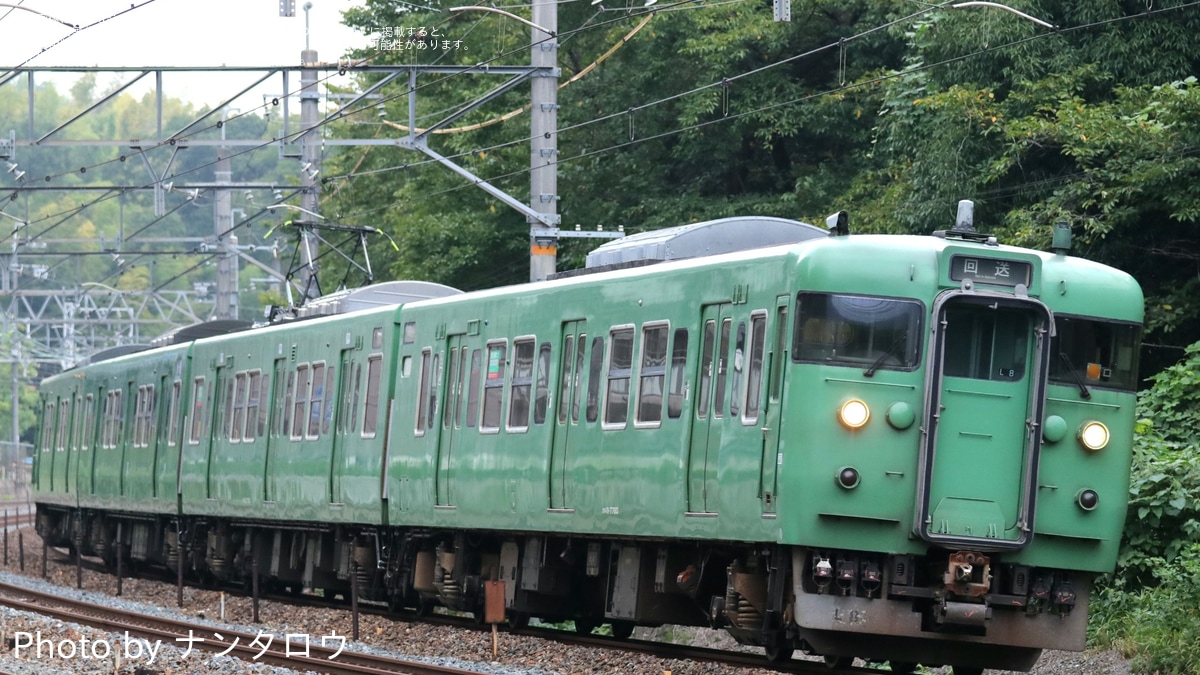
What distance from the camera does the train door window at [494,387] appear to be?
1530 cm

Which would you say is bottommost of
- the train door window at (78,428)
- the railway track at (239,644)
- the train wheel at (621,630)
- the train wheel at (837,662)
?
the railway track at (239,644)

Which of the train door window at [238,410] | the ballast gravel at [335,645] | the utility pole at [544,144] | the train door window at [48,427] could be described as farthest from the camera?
the train door window at [48,427]

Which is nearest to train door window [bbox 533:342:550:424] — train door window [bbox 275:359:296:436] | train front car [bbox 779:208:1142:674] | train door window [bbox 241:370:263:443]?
train front car [bbox 779:208:1142:674]

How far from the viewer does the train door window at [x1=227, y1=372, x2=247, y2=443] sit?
22062 mm

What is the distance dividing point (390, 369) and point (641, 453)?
5.41 m

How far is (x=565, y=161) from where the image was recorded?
107ft

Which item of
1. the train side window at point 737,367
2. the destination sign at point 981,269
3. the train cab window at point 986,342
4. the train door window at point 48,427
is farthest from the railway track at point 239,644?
the train door window at point 48,427

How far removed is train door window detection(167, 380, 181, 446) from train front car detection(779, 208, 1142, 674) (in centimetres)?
1506

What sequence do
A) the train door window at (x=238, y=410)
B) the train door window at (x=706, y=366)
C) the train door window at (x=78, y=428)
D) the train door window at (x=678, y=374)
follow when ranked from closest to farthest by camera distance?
the train door window at (x=706, y=366), the train door window at (x=678, y=374), the train door window at (x=238, y=410), the train door window at (x=78, y=428)

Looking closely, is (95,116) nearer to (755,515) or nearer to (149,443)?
(149,443)

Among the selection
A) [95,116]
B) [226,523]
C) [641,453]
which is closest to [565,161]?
[226,523]

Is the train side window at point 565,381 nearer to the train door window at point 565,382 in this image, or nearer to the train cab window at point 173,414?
the train door window at point 565,382

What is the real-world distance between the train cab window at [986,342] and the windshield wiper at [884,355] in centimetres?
28

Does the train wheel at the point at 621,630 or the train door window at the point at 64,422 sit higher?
the train door window at the point at 64,422
